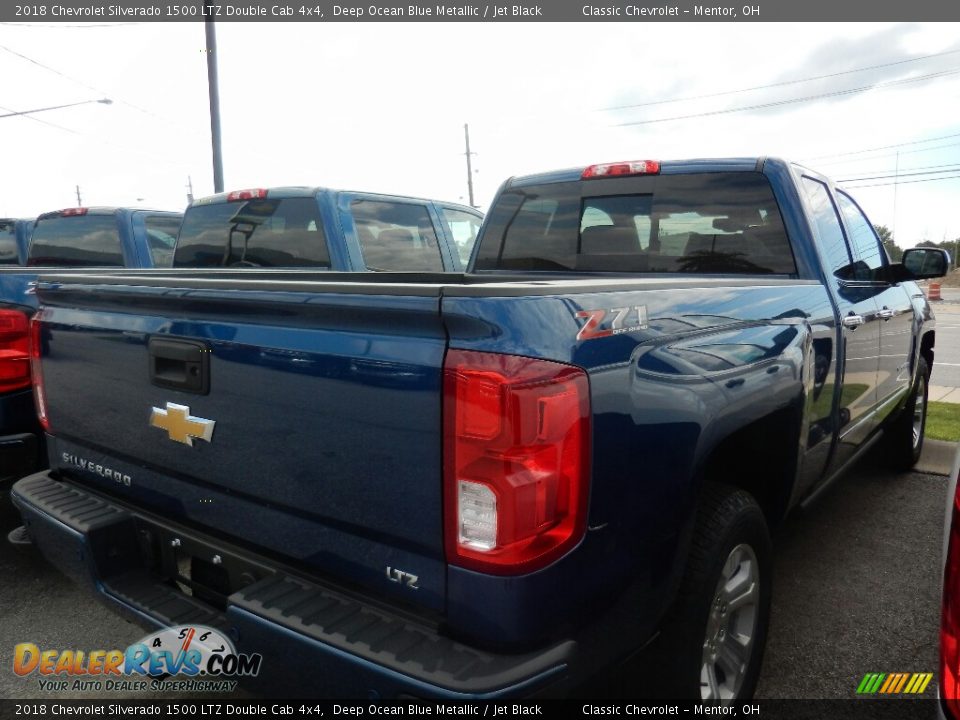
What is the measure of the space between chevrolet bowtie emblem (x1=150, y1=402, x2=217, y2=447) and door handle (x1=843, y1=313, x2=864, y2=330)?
2.69 metres

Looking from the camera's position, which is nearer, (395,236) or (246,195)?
(246,195)

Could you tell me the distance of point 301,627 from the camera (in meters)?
1.63

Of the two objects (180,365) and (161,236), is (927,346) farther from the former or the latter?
(161,236)

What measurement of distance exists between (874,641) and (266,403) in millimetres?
2644

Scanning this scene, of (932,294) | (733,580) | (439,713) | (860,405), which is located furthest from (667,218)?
(932,294)

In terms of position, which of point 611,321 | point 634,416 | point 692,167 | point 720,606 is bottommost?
point 720,606

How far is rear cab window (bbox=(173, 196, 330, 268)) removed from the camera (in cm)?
563

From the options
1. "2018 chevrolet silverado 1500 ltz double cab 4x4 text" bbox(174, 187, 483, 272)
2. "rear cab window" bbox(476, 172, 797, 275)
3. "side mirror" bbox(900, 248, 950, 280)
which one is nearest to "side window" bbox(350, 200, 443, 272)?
"2018 chevrolet silverado 1500 ltz double cab 4x4 text" bbox(174, 187, 483, 272)

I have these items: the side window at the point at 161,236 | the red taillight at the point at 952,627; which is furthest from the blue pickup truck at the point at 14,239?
the red taillight at the point at 952,627

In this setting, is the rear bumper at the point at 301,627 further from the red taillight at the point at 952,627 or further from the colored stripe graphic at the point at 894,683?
the colored stripe graphic at the point at 894,683

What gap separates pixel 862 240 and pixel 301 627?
3905 mm

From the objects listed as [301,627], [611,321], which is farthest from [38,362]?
[611,321]

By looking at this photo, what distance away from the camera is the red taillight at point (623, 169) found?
→ 11.7ft

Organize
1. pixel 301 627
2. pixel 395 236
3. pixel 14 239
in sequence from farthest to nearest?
pixel 14 239, pixel 395 236, pixel 301 627
